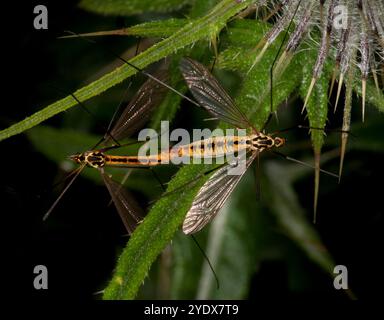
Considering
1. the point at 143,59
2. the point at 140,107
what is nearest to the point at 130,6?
the point at 140,107

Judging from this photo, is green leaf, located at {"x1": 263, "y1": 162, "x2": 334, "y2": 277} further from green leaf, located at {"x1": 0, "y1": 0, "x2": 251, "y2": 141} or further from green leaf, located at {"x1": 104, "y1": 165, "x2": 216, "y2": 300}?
green leaf, located at {"x1": 0, "y1": 0, "x2": 251, "y2": 141}

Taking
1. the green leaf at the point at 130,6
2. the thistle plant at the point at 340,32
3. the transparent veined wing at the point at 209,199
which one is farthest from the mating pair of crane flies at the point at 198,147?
the green leaf at the point at 130,6

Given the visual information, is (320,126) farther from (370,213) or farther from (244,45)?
(370,213)

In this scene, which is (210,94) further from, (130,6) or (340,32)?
(130,6)

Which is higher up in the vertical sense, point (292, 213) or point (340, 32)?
point (340, 32)

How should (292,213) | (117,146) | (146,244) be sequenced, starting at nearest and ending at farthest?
(146,244)
(117,146)
(292,213)

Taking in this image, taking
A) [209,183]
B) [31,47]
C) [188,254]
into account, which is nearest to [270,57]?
[209,183]
